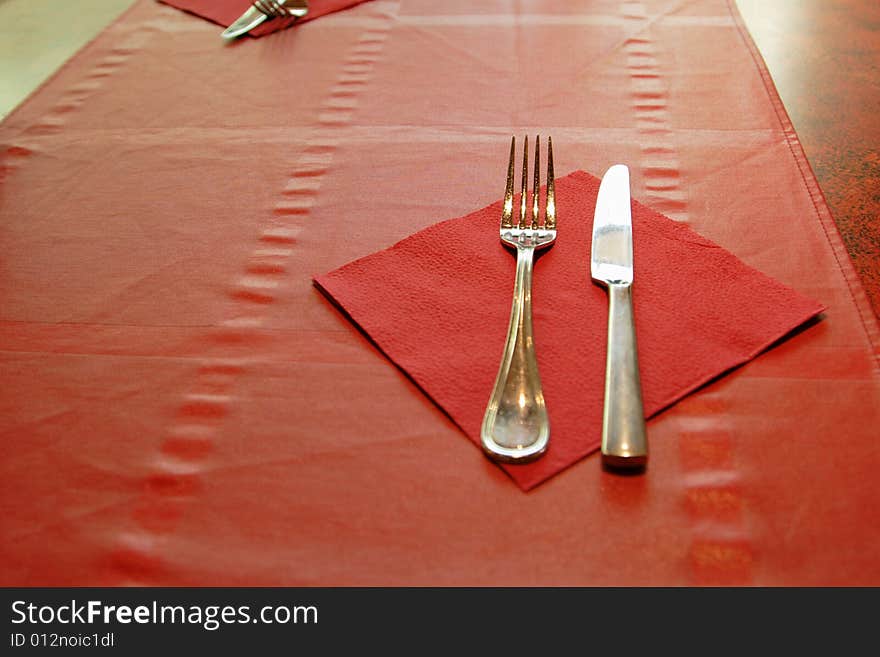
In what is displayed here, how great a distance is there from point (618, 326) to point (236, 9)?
2.32 feet

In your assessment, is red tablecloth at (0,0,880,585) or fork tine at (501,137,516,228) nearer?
red tablecloth at (0,0,880,585)

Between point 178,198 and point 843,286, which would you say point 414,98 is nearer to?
point 178,198

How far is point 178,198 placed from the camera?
2.17ft

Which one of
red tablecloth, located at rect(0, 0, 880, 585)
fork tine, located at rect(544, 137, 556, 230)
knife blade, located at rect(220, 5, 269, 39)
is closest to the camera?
red tablecloth, located at rect(0, 0, 880, 585)

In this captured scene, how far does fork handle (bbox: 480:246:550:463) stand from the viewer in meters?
0.43

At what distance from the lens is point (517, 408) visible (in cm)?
45

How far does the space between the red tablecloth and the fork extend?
2 centimetres

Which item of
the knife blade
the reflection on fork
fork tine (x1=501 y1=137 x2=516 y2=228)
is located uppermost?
the reflection on fork

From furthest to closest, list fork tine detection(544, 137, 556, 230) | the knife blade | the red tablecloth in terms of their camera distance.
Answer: the knife blade, fork tine detection(544, 137, 556, 230), the red tablecloth

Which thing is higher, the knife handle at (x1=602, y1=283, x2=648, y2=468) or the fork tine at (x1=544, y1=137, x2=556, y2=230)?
the fork tine at (x1=544, y1=137, x2=556, y2=230)

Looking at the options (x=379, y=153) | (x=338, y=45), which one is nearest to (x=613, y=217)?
(x=379, y=153)

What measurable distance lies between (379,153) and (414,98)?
110 mm

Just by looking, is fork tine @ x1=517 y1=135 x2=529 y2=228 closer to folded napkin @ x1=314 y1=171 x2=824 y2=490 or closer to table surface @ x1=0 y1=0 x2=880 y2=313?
folded napkin @ x1=314 y1=171 x2=824 y2=490

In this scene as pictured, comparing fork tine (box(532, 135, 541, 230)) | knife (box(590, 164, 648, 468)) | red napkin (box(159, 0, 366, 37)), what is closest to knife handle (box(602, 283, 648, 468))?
knife (box(590, 164, 648, 468))
